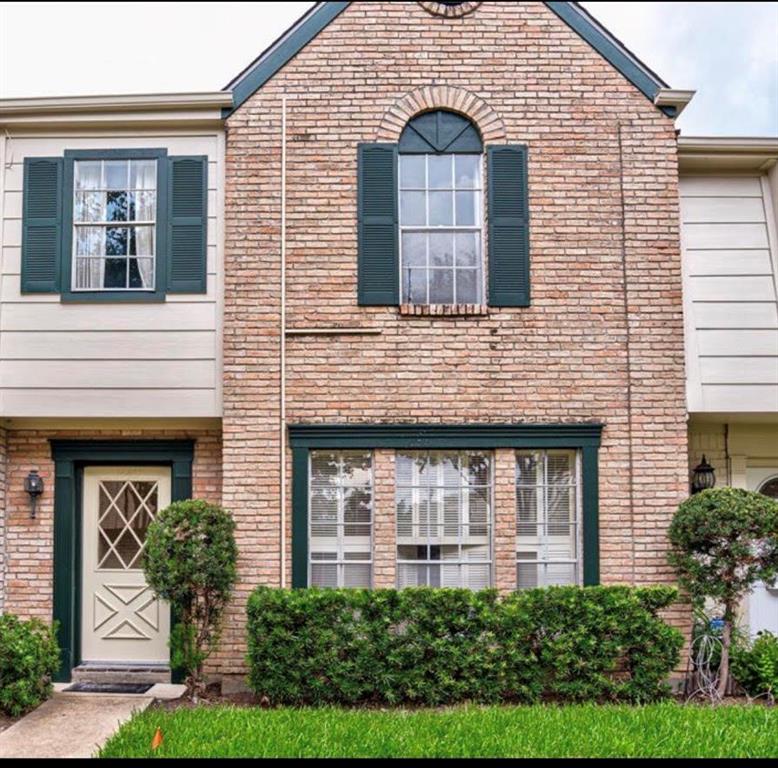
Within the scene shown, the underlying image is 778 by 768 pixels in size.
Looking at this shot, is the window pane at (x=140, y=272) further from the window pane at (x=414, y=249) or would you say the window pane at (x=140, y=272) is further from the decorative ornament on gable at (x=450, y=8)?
the decorative ornament on gable at (x=450, y=8)

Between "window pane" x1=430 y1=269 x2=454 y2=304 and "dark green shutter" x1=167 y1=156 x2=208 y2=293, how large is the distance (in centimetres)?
227

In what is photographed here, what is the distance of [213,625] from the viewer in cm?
753

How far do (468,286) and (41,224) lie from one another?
4.33 m

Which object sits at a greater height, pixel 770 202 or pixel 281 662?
pixel 770 202

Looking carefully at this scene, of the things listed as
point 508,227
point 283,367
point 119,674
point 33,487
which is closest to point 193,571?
point 119,674

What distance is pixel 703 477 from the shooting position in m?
8.47

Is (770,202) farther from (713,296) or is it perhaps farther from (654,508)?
(654,508)

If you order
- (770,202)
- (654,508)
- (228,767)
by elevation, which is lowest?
(228,767)

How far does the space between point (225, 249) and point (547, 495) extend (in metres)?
4.01

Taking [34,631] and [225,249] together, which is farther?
[225,249]

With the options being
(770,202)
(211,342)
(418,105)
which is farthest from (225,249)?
(770,202)

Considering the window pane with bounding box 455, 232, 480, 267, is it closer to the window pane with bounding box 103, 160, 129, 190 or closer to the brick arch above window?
the brick arch above window

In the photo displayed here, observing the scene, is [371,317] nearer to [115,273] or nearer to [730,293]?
[115,273]

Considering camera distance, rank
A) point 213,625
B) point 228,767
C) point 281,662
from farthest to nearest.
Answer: point 213,625, point 281,662, point 228,767
